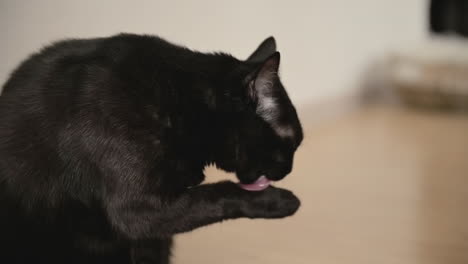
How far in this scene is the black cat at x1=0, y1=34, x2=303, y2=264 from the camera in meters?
1.15

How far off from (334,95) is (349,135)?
0.40 m

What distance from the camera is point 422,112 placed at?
12.1ft

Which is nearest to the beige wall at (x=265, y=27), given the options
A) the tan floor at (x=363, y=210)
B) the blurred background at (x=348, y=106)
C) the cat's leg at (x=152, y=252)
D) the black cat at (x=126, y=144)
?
the blurred background at (x=348, y=106)

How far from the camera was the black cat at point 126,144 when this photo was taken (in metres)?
1.15

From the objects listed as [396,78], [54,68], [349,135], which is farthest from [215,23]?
[396,78]

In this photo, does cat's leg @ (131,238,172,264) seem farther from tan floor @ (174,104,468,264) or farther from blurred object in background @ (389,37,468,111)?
blurred object in background @ (389,37,468,111)

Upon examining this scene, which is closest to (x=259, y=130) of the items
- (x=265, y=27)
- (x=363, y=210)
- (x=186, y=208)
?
(x=186, y=208)

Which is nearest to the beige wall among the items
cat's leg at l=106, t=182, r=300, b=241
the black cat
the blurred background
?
the blurred background

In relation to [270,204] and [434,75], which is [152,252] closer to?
[270,204]

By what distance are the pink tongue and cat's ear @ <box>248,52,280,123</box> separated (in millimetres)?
130

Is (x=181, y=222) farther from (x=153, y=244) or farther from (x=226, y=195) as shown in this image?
(x=153, y=244)

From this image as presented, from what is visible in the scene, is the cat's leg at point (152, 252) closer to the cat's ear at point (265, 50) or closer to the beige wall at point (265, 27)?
the cat's ear at point (265, 50)

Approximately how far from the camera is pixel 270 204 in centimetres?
126

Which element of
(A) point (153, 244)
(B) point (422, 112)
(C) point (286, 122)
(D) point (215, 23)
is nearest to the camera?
(C) point (286, 122)
